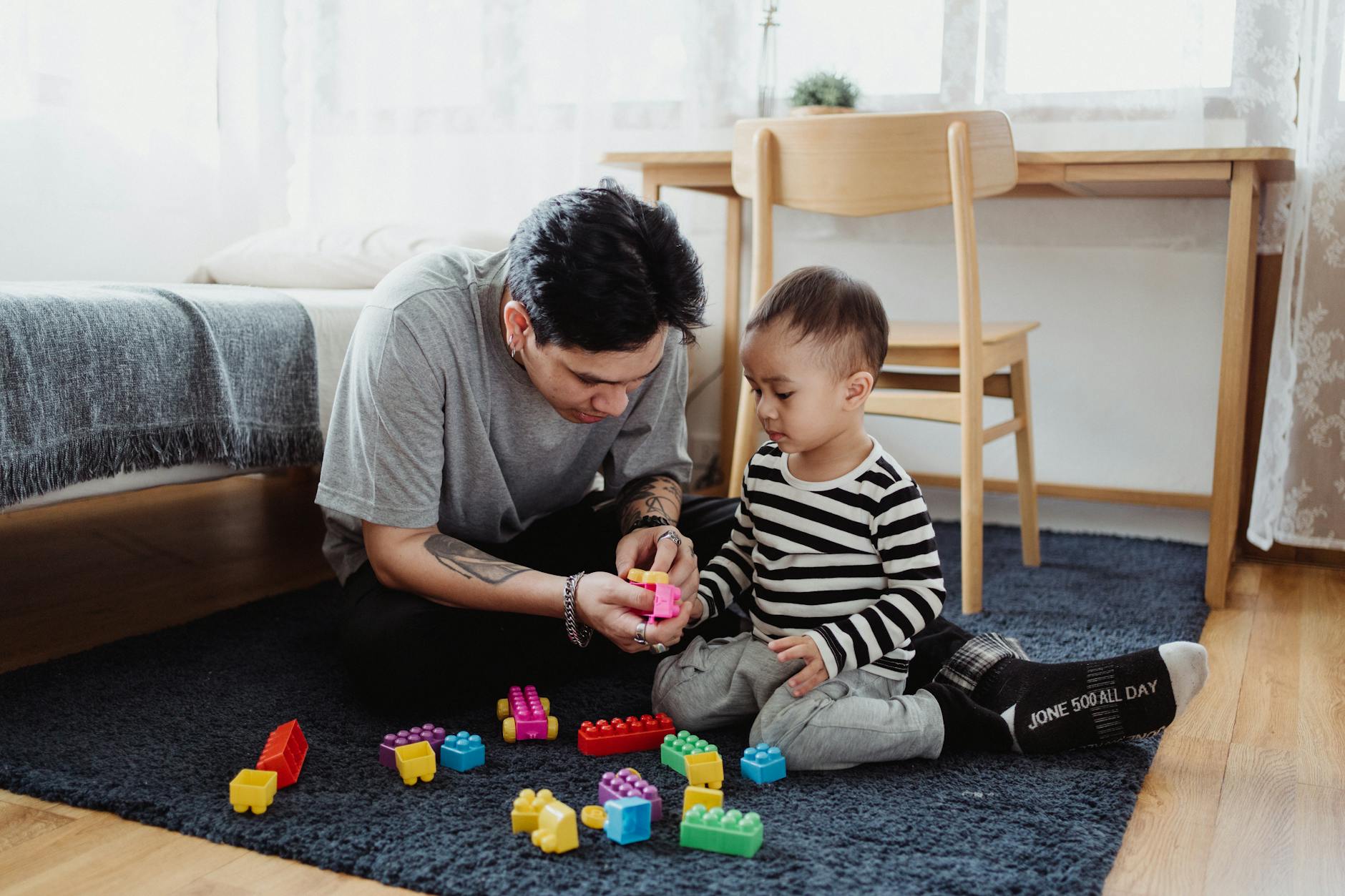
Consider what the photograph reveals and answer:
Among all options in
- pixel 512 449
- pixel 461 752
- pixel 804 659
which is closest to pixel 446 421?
pixel 512 449

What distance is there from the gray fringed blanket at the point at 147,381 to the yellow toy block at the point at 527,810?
722 mm

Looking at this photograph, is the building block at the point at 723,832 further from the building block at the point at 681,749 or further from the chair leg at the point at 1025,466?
the chair leg at the point at 1025,466

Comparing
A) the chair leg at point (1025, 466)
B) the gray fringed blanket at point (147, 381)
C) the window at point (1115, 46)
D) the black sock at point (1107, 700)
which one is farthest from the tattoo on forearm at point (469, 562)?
the window at point (1115, 46)

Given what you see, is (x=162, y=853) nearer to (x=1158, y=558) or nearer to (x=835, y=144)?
(x=835, y=144)

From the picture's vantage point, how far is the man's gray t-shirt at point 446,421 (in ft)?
4.21

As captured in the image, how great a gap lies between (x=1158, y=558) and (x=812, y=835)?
4.68ft

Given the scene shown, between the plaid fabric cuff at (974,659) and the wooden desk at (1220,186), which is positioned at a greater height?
the wooden desk at (1220,186)

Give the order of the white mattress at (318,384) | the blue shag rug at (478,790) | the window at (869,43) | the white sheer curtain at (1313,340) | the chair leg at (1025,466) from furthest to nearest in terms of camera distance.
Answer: the window at (869,43), the chair leg at (1025,466), the white sheer curtain at (1313,340), the white mattress at (318,384), the blue shag rug at (478,790)

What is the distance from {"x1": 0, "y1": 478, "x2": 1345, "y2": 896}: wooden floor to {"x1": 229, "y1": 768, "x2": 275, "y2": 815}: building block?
5cm

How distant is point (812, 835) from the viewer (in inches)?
40.5

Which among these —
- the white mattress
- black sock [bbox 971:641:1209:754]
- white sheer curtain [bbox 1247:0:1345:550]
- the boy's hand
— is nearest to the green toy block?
the boy's hand

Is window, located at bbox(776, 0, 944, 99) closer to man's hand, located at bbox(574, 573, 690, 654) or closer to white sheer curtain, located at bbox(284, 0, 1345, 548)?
white sheer curtain, located at bbox(284, 0, 1345, 548)

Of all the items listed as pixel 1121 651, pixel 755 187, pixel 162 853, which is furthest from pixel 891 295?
pixel 162 853

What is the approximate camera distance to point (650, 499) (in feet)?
4.82
